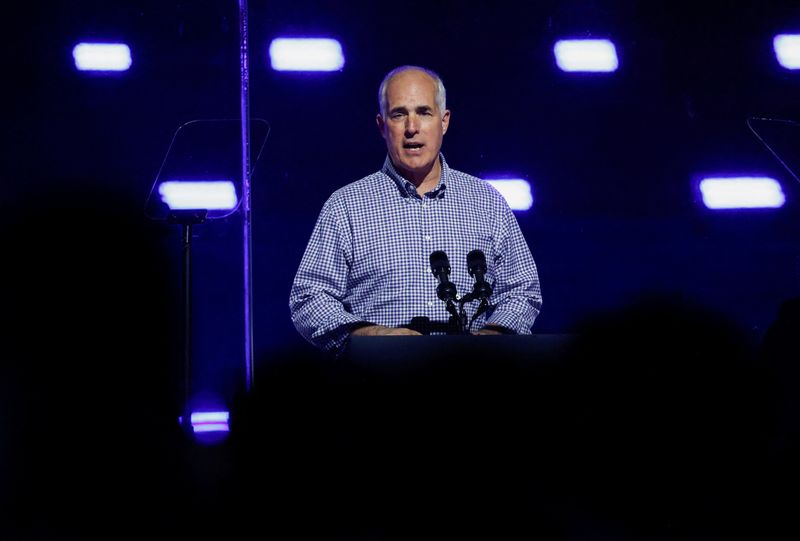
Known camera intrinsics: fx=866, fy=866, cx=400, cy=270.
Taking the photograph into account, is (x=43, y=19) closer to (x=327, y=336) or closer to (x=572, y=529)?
(x=327, y=336)

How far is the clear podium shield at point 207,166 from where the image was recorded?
137 inches

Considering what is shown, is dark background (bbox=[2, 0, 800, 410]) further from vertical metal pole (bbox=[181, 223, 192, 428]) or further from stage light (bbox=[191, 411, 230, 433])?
vertical metal pole (bbox=[181, 223, 192, 428])

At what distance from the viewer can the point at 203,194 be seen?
11.5ft

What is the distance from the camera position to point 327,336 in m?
2.42

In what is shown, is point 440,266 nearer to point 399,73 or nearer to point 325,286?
point 325,286

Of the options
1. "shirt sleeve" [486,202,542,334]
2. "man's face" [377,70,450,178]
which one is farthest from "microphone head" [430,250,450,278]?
"man's face" [377,70,450,178]

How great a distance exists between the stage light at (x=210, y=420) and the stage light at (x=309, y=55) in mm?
1417

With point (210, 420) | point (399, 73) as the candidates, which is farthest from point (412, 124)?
point (210, 420)

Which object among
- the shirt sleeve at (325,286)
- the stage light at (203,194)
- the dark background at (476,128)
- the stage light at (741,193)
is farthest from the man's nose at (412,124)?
the stage light at (741,193)

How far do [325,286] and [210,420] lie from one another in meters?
1.04

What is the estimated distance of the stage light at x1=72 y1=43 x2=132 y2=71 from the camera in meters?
3.48

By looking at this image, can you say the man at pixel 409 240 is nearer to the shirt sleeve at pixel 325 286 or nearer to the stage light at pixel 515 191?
the shirt sleeve at pixel 325 286

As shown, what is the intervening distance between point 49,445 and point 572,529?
1674 mm

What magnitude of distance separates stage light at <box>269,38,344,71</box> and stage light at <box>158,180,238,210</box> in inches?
21.4
